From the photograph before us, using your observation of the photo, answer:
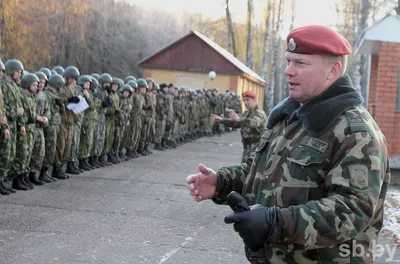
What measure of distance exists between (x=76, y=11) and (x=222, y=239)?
79.3 feet

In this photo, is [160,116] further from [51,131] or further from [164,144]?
[51,131]

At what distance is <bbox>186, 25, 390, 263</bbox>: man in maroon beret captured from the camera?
211cm

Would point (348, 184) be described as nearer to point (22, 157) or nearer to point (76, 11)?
point (22, 157)

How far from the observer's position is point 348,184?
2123mm

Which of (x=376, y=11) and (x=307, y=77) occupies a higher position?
(x=376, y=11)

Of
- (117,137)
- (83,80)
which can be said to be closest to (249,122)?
(83,80)

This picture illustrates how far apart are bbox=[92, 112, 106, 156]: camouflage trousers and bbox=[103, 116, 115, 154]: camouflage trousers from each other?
0.42 meters

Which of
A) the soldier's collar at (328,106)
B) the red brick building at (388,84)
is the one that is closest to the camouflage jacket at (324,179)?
the soldier's collar at (328,106)

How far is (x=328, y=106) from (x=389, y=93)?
353 inches

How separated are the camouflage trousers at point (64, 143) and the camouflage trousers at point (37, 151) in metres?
0.92

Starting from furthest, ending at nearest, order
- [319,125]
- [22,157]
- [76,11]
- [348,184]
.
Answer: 1. [76,11]
2. [22,157]
3. [319,125]
4. [348,184]

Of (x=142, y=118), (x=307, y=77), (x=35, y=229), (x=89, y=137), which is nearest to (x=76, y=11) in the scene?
(x=142, y=118)

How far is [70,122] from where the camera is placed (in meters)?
10.9

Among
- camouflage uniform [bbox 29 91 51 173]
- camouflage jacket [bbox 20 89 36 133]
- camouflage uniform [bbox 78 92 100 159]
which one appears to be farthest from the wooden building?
camouflage jacket [bbox 20 89 36 133]
